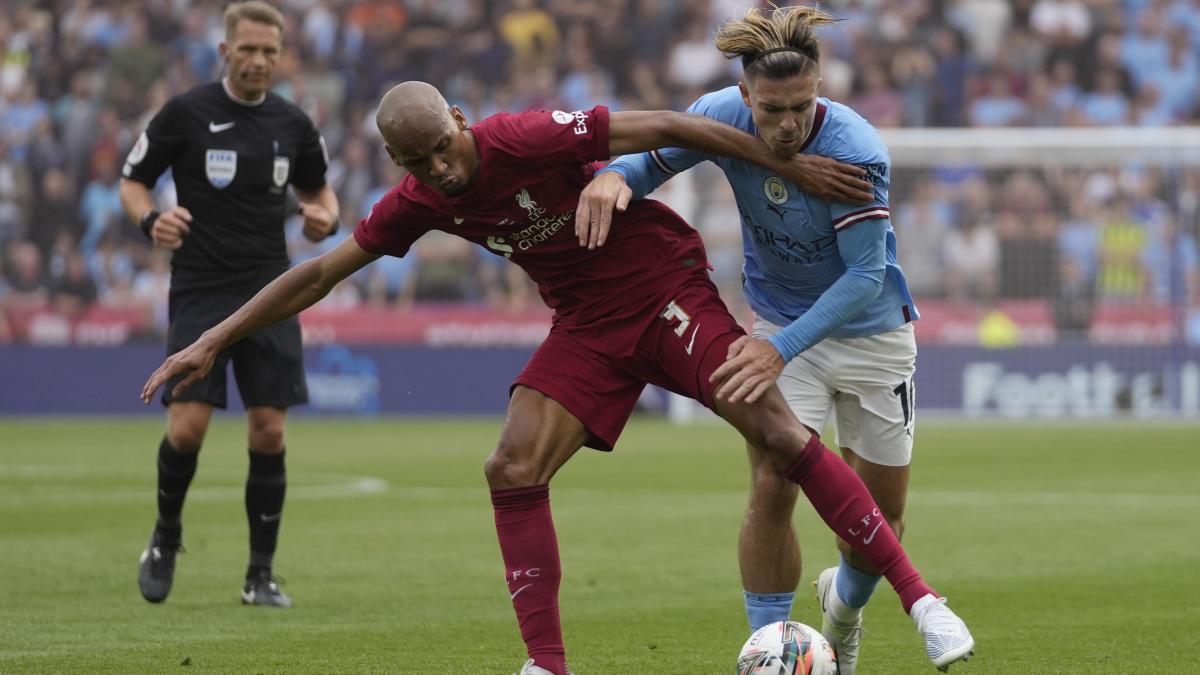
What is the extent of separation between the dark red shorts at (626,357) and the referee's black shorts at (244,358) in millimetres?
2606

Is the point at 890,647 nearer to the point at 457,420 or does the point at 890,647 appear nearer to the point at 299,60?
the point at 457,420

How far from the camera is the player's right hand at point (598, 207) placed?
565cm

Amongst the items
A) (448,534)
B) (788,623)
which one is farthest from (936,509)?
(788,623)

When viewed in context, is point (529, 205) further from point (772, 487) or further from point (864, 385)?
point (864, 385)

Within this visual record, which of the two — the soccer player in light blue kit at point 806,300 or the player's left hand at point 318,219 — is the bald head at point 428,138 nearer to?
the soccer player in light blue kit at point 806,300

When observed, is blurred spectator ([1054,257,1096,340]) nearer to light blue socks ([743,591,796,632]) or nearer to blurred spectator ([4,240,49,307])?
blurred spectator ([4,240,49,307])

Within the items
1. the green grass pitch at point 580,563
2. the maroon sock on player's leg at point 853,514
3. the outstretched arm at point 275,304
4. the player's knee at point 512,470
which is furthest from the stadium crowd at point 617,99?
the maroon sock on player's leg at point 853,514

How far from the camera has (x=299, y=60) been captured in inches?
1062

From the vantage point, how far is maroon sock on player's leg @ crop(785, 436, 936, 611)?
5590 millimetres

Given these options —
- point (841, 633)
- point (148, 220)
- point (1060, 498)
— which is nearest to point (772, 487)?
point (841, 633)

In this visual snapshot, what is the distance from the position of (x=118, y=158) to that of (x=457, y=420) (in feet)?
22.5

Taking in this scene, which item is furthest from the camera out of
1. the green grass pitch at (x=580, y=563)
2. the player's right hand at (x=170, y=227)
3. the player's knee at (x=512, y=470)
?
the player's right hand at (x=170, y=227)

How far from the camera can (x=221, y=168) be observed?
28.2 feet

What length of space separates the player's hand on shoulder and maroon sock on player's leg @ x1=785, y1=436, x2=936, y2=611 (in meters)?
0.82
